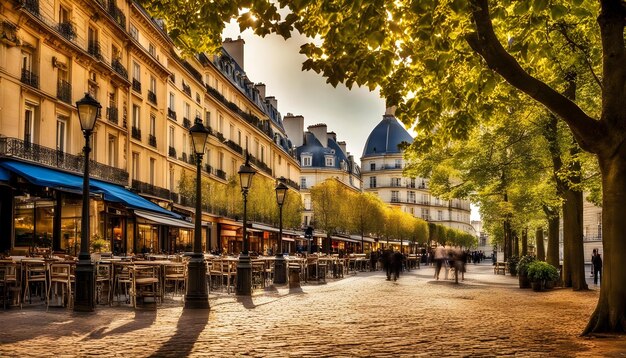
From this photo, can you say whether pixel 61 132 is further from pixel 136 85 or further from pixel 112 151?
pixel 136 85

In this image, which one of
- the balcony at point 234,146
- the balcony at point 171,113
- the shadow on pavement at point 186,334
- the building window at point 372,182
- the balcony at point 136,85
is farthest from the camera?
the building window at point 372,182

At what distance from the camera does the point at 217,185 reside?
4425 centimetres

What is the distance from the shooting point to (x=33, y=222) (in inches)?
Result: 966

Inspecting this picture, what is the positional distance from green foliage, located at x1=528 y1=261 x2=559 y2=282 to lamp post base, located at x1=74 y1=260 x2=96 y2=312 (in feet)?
51.0

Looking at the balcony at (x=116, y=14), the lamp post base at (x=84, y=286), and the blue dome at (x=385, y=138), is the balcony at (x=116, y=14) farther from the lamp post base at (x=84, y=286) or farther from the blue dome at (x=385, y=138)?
the blue dome at (x=385, y=138)

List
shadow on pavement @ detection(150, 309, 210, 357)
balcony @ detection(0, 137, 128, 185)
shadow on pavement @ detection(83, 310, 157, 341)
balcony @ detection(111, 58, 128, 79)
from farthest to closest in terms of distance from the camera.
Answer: balcony @ detection(111, 58, 128, 79)
balcony @ detection(0, 137, 128, 185)
shadow on pavement @ detection(83, 310, 157, 341)
shadow on pavement @ detection(150, 309, 210, 357)

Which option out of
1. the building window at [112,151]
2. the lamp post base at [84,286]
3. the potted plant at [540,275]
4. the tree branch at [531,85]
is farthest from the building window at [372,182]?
the tree branch at [531,85]

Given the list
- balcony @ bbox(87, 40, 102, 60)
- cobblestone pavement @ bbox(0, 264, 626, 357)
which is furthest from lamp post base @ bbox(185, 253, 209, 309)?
balcony @ bbox(87, 40, 102, 60)

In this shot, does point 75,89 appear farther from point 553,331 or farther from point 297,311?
point 553,331

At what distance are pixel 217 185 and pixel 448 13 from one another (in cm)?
3546

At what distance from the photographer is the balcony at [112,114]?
3254cm

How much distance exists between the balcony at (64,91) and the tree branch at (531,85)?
2193 centimetres

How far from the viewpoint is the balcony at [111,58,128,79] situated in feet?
109

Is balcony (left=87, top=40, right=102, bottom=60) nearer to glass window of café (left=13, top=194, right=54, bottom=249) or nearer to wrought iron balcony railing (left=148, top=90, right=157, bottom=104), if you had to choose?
wrought iron balcony railing (left=148, top=90, right=157, bottom=104)
